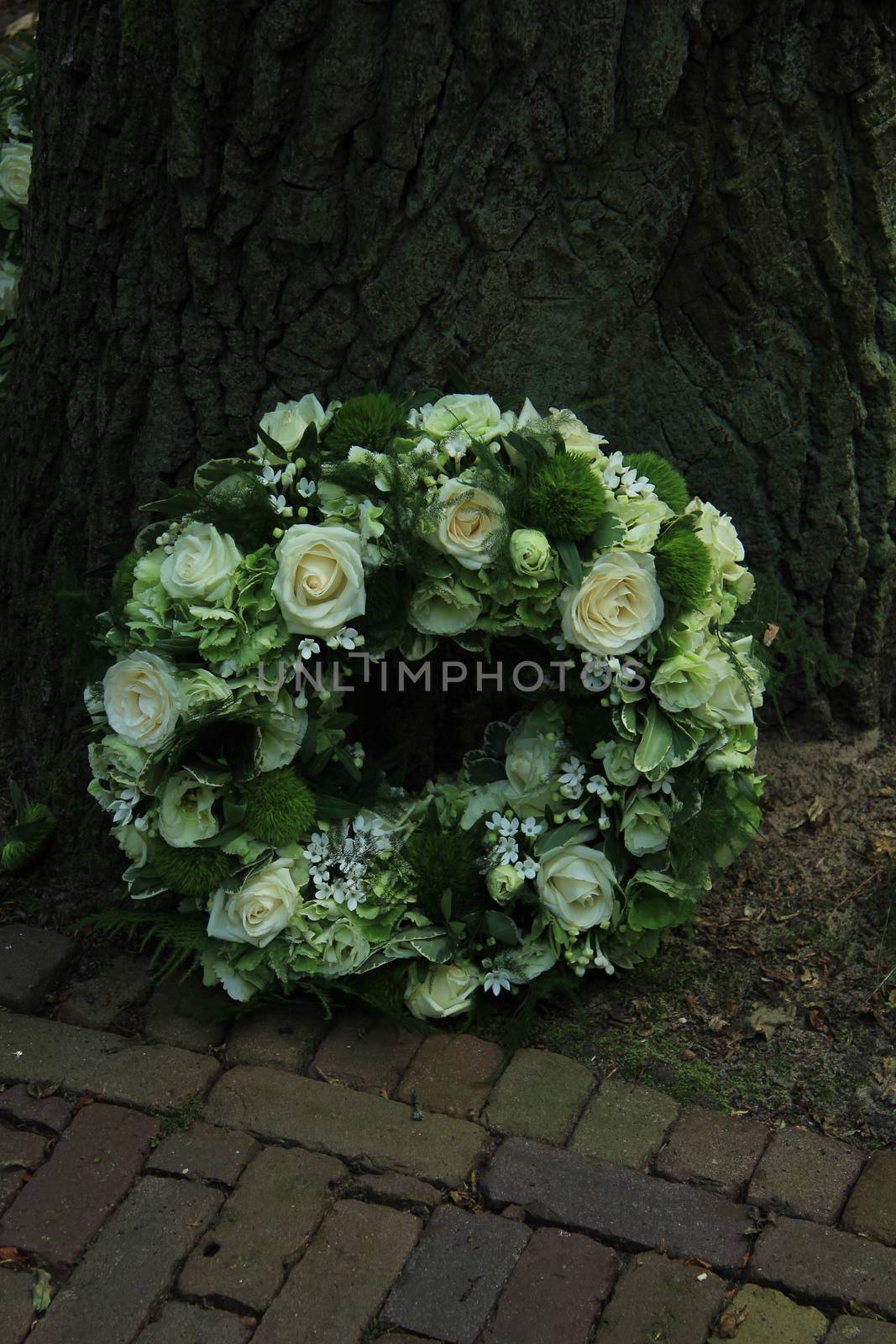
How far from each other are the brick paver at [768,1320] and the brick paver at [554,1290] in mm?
189

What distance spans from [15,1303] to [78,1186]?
0.23 meters

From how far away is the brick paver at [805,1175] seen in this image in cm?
226

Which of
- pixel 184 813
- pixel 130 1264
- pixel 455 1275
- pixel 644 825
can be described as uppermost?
pixel 644 825

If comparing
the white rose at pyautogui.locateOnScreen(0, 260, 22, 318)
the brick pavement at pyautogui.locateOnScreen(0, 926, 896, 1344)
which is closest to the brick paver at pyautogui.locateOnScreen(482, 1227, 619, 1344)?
the brick pavement at pyautogui.locateOnScreen(0, 926, 896, 1344)

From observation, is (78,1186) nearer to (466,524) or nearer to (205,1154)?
(205,1154)

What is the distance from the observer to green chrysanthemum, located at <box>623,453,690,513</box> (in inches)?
105

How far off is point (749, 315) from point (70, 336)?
1509mm

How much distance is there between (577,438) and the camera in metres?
2.59

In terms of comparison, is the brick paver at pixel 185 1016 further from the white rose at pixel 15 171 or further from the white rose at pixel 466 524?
the white rose at pixel 15 171

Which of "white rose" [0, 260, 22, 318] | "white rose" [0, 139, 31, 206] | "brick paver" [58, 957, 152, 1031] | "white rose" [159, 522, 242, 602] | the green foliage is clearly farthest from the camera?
"white rose" [0, 260, 22, 318]

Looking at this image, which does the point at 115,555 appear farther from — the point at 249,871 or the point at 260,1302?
the point at 260,1302

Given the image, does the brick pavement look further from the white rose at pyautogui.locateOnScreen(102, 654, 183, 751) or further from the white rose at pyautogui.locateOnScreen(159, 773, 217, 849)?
the white rose at pyautogui.locateOnScreen(102, 654, 183, 751)

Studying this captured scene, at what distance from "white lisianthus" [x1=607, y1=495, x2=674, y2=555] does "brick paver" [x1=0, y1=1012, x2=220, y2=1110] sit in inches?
51.0

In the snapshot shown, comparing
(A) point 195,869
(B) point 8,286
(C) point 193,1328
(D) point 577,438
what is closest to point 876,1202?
(C) point 193,1328
